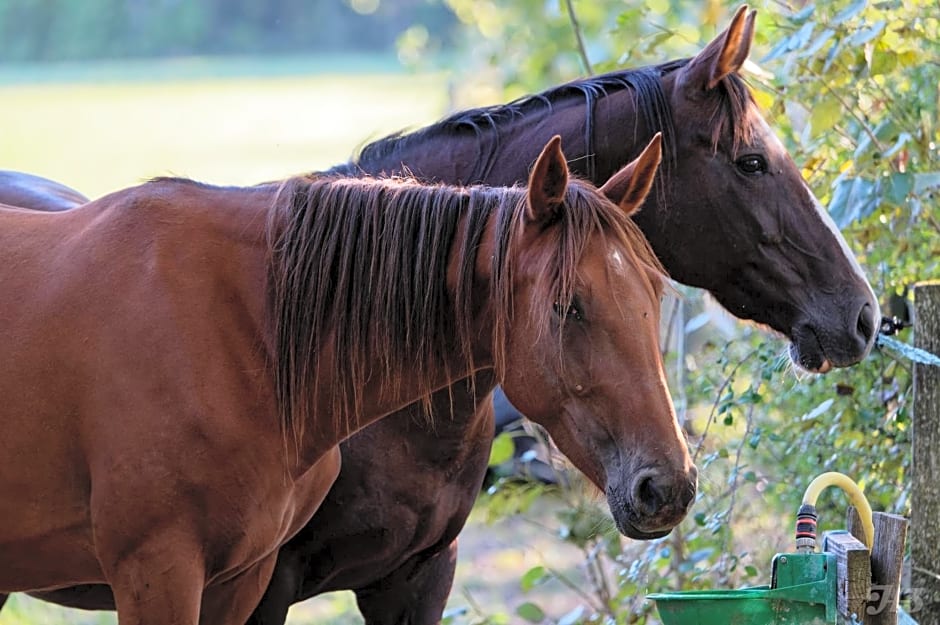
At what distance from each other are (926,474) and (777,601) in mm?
907

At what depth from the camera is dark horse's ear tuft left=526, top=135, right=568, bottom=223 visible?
214 cm

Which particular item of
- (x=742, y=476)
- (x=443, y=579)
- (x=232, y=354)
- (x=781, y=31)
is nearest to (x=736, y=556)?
(x=742, y=476)

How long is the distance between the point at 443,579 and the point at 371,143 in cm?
110

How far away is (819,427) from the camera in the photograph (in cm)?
373

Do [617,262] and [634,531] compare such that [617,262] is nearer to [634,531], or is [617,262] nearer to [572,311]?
[572,311]

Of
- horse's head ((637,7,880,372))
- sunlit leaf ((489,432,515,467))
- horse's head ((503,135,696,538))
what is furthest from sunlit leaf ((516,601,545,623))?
horse's head ((503,135,696,538))

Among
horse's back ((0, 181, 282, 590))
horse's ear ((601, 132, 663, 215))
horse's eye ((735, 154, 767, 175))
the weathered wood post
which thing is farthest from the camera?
horse's eye ((735, 154, 767, 175))

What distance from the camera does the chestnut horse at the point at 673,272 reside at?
9.33 feet

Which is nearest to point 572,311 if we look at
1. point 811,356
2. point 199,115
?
point 811,356

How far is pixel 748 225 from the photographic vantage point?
2.87 m

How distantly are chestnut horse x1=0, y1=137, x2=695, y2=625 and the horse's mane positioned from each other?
0.57 metres

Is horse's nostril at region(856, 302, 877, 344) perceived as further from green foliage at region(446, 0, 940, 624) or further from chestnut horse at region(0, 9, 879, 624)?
green foliage at region(446, 0, 940, 624)

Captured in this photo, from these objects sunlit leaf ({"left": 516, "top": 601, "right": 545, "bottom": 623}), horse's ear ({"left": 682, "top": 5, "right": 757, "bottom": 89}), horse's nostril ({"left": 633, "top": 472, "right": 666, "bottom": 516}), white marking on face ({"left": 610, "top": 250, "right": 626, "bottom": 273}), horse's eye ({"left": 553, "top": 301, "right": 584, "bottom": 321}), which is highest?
horse's ear ({"left": 682, "top": 5, "right": 757, "bottom": 89})

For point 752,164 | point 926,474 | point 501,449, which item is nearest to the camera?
point 926,474
